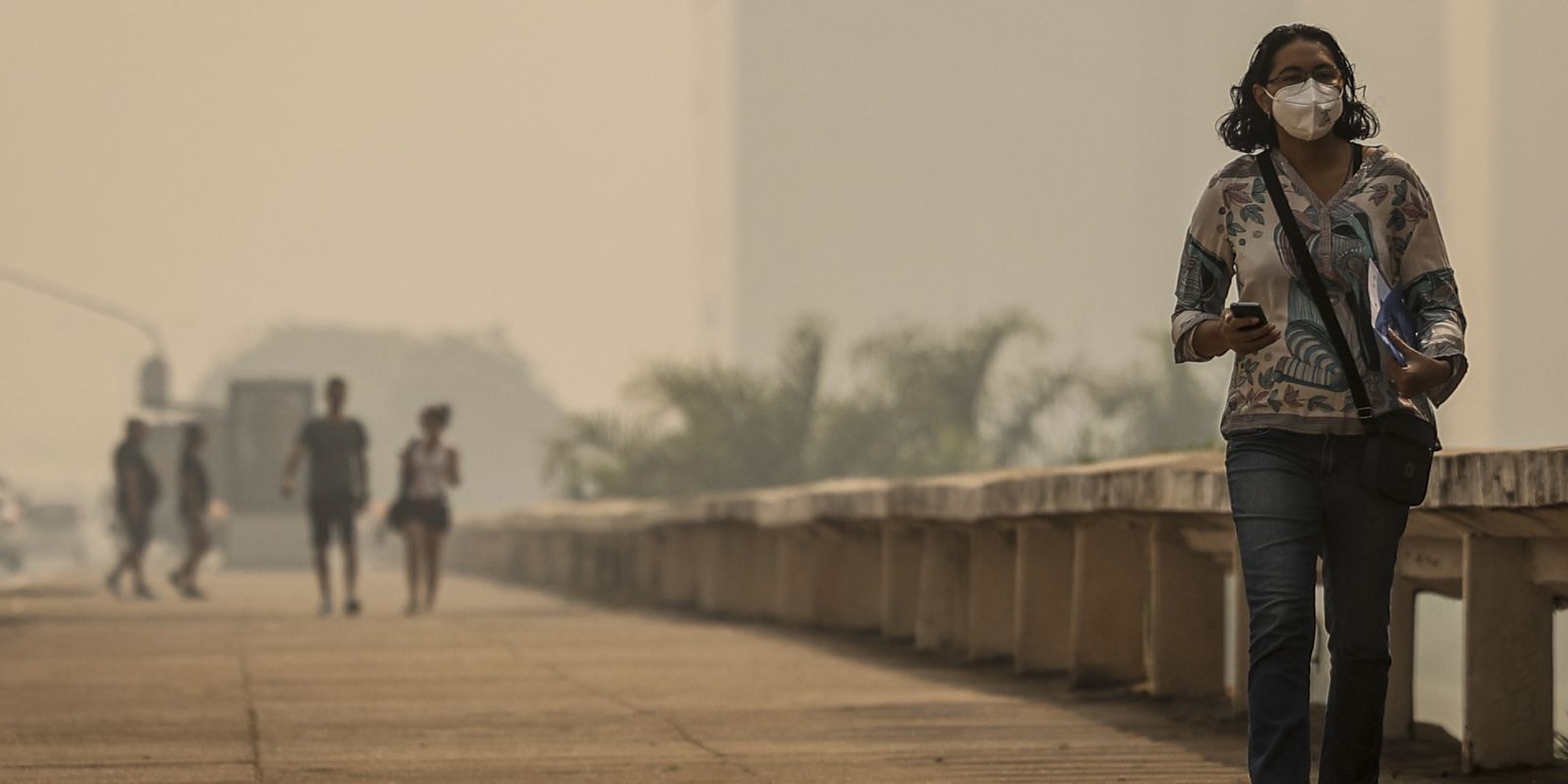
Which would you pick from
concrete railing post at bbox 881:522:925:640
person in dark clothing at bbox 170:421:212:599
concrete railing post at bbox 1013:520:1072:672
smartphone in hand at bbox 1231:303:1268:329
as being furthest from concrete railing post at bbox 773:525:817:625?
smartphone in hand at bbox 1231:303:1268:329

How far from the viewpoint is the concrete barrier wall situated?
7.70 metres

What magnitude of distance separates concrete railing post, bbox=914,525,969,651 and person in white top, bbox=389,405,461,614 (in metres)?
8.09

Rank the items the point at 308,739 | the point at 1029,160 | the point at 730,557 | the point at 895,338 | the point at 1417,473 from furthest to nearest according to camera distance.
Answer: the point at 1029,160 < the point at 895,338 < the point at 730,557 < the point at 308,739 < the point at 1417,473

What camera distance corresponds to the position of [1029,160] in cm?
12081

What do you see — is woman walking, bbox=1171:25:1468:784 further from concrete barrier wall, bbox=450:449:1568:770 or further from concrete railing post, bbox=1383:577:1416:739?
concrete railing post, bbox=1383:577:1416:739

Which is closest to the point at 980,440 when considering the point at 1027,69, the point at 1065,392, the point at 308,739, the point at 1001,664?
the point at 1065,392

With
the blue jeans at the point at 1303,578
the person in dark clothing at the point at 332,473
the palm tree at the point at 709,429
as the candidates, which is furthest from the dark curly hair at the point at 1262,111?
the palm tree at the point at 709,429

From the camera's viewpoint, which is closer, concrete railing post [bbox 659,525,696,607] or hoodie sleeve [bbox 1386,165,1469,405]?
hoodie sleeve [bbox 1386,165,1469,405]

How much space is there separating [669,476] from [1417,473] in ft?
120

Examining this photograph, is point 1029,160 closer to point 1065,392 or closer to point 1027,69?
point 1027,69

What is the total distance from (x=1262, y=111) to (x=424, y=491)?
1599 centimetres

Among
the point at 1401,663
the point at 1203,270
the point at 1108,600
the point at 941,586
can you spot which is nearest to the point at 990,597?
the point at 941,586

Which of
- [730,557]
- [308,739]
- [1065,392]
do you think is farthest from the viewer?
[1065,392]

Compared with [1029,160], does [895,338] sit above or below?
below
